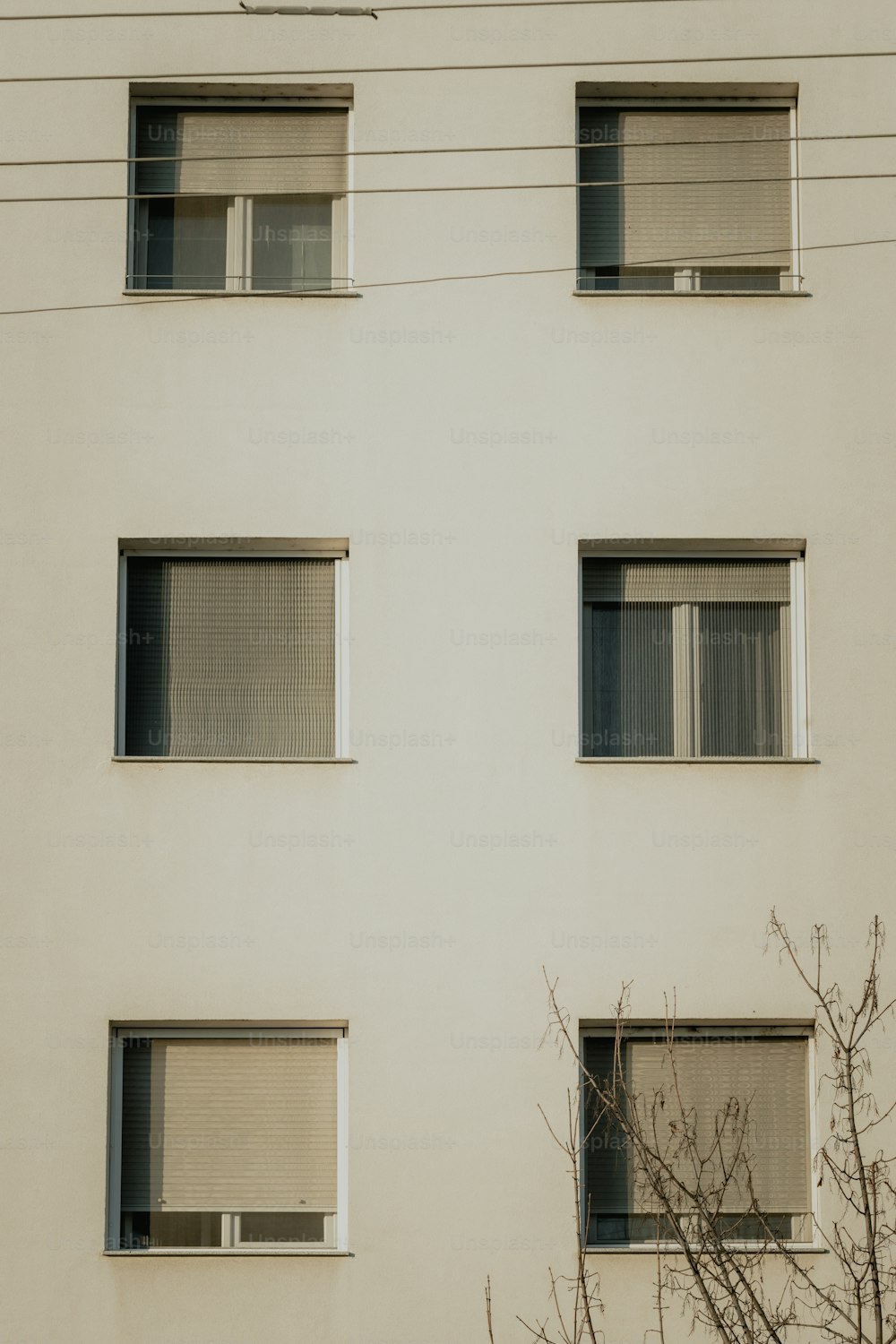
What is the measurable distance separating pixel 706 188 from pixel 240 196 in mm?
3191

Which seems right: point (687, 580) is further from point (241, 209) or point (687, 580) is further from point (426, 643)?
point (241, 209)

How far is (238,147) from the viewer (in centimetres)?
1112

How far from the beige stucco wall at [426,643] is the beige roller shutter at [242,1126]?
0.29m

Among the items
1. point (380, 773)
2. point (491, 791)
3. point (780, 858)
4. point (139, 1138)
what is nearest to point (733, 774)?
point (780, 858)

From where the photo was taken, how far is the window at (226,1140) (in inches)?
388

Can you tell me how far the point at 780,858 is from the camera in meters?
10.0

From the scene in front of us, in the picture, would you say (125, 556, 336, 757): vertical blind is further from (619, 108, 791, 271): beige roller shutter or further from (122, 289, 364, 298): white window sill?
(619, 108, 791, 271): beige roller shutter

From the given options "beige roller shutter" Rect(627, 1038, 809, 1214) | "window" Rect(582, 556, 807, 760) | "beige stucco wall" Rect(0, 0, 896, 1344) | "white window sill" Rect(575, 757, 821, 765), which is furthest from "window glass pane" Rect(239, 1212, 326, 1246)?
"window" Rect(582, 556, 807, 760)

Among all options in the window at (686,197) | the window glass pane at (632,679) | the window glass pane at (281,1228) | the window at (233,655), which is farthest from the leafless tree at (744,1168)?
the window at (686,197)

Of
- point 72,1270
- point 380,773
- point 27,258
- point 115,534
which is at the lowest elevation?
point 72,1270

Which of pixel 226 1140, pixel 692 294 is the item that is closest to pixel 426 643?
pixel 692 294

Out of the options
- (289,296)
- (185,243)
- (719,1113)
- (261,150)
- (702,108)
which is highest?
(702,108)

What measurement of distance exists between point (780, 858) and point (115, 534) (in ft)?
15.3

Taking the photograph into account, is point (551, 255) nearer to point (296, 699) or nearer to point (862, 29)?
point (862, 29)
